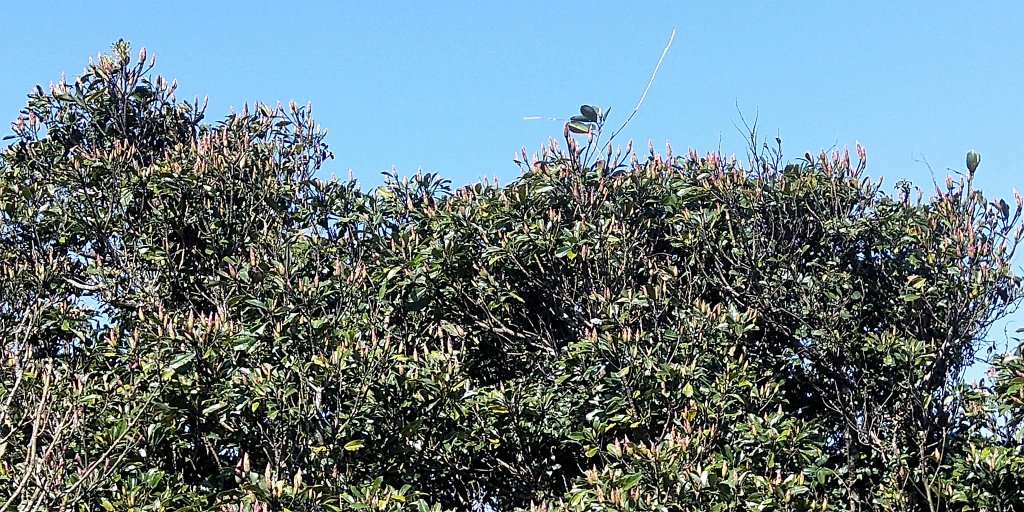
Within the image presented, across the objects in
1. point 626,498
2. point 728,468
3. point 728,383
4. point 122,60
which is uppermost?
point 122,60

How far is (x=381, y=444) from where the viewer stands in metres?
8.50

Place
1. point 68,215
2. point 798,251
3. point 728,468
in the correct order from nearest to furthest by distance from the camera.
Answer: point 728,468 < point 798,251 < point 68,215

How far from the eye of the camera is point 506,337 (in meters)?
9.90

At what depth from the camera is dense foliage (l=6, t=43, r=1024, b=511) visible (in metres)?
8.04

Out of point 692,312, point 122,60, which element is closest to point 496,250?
point 692,312

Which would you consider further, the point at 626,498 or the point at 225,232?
the point at 225,232

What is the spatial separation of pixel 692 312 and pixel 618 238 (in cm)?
100

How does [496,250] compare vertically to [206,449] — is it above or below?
above

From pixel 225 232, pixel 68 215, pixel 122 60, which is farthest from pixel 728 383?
pixel 122 60

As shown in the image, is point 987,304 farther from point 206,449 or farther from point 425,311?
point 206,449

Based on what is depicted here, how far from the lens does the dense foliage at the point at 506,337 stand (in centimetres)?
804

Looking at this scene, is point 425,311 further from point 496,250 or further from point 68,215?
point 68,215

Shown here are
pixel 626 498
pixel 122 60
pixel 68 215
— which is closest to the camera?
pixel 626 498

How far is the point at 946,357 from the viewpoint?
9.25 metres
